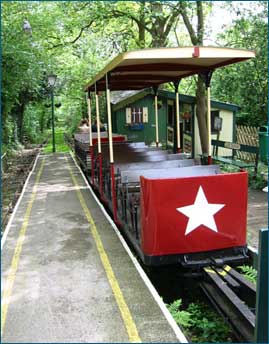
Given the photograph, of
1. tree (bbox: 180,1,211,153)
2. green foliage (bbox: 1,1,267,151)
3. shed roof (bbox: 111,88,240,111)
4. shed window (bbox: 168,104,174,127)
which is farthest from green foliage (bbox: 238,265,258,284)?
shed window (bbox: 168,104,174,127)

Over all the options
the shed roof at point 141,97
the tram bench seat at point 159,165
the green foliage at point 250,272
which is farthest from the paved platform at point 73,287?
the shed roof at point 141,97

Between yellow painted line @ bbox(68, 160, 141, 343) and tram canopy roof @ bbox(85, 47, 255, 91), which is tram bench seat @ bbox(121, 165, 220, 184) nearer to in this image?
yellow painted line @ bbox(68, 160, 141, 343)

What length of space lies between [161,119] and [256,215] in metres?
9.76

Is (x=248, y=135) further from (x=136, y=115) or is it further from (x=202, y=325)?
(x=202, y=325)

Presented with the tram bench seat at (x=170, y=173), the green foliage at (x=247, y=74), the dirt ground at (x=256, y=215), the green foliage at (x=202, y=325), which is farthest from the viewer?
the green foliage at (x=247, y=74)

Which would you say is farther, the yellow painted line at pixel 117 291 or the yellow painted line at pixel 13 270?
the yellow painted line at pixel 13 270

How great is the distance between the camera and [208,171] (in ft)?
17.5

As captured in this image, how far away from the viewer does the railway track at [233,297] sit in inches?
145

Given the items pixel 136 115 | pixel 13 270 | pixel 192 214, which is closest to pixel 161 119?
pixel 136 115

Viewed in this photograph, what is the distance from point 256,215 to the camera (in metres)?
7.60

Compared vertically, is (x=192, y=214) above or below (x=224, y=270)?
above

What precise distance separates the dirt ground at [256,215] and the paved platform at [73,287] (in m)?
2.28

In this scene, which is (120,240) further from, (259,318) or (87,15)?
(87,15)

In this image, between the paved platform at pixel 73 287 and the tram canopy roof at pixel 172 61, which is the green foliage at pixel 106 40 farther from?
the paved platform at pixel 73 287
